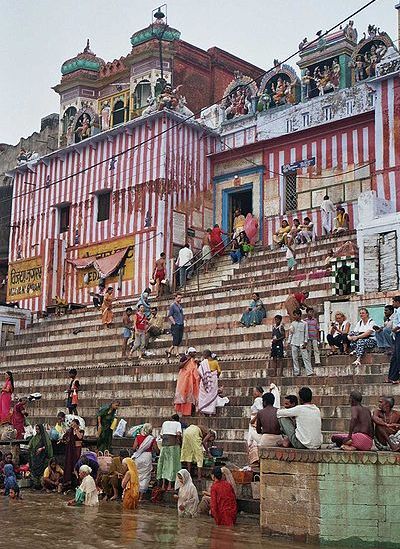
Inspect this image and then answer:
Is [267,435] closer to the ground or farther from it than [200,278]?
closer to the ground

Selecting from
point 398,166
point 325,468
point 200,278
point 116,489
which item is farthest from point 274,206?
point 325,468

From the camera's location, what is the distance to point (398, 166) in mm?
17719

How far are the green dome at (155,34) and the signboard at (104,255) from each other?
647 centimetres

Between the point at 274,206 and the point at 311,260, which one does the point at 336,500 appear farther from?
the point at 274,206

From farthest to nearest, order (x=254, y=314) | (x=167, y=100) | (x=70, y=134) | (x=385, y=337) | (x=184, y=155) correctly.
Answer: (x=70, y=134), (x=184, y=155), (x=167, y=100), (x=254, y=314), (x=385, y=337)

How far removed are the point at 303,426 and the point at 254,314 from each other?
7.09 m

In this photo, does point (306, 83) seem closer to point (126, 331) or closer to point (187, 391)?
point (126, 331)

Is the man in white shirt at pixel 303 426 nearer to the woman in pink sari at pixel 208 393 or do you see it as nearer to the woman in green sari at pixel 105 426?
the woman in pink sari at pixel 208 393

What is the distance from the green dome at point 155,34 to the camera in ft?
79.4

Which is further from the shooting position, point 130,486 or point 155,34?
point 155,34

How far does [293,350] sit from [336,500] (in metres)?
4.62

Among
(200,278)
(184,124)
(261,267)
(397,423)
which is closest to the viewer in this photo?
(397,423)

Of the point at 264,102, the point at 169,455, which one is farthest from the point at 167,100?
the point at 169,455

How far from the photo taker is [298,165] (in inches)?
813
